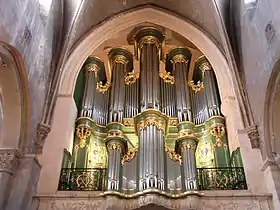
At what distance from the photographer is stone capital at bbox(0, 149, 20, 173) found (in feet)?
24.5

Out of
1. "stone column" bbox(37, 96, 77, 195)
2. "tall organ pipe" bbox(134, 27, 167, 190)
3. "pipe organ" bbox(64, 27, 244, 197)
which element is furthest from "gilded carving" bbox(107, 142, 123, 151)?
"stone column" bbox(37, 96, 77, 195)

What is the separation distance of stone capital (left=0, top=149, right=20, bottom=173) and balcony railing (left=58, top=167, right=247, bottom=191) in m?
1.18

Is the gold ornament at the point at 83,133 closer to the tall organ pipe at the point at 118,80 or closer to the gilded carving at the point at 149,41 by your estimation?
the tall organ pipe at the point at 118,80

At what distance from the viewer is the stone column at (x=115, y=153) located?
26.5ft

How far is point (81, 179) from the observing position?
335 inches

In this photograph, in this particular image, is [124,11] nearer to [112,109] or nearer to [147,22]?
[147,22]

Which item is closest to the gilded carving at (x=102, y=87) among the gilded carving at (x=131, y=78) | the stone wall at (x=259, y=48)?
the gilded carving at (x=131, y=78)

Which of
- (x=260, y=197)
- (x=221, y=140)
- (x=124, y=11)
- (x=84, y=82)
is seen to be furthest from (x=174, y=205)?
(x=124, y=11)

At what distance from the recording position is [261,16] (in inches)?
322

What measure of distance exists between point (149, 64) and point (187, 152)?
3.38 m

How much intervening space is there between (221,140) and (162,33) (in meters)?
4.03

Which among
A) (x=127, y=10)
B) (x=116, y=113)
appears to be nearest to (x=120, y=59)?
(x=127, y=10)

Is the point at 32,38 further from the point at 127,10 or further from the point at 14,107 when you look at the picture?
the point at 127,10

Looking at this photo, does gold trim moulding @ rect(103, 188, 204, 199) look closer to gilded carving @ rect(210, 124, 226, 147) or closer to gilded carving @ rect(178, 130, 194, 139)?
gilded carving @ rect(178, 130, 194, 139)
